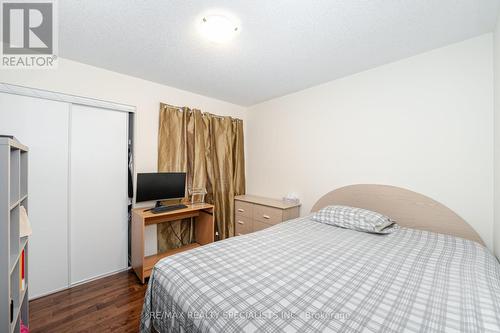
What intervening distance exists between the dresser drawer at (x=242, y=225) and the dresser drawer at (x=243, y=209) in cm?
6

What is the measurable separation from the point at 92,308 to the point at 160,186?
1.35m

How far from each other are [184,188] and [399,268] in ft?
8.18

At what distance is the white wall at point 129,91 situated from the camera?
2070 millimetres

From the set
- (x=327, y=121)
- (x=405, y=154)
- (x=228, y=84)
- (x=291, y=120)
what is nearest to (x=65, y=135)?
(x=228, y=84)

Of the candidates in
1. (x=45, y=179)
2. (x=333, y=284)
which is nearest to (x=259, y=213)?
(x=333, y=284)

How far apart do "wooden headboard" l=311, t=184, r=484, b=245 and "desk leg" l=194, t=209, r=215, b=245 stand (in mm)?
1744

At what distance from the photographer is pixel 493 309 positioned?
3.00 ft

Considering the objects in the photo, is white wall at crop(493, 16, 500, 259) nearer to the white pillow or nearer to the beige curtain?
the white pillow

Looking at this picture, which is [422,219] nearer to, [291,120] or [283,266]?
[283,266]

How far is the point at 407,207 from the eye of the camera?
6.88ft

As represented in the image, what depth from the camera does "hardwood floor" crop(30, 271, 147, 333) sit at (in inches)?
66.7

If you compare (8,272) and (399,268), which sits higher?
(8,272)

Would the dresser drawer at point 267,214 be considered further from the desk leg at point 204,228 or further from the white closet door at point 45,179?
the white closet door at point 45,179

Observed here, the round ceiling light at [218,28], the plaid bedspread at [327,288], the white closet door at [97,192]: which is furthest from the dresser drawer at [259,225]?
the round ceiling light at [218,28]
